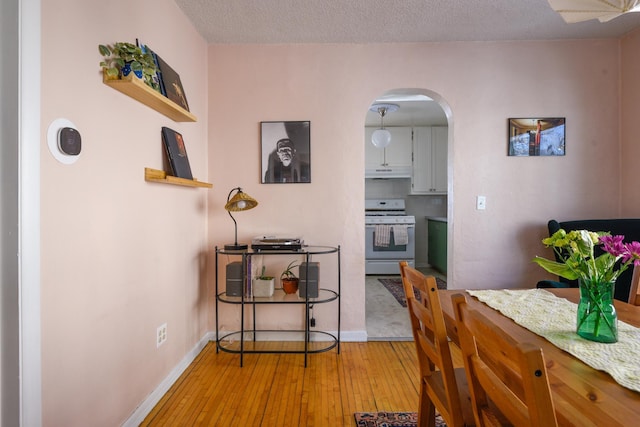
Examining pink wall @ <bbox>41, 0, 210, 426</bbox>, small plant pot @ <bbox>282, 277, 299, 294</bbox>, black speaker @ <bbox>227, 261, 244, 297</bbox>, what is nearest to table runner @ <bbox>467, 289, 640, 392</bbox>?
small plant pot @ <bbox>282, 277, 299, 294</bbox>

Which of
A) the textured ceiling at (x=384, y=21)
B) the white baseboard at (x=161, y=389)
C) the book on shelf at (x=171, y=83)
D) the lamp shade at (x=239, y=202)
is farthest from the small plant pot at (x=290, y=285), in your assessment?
the textured ceiling at (x=384, y=21)

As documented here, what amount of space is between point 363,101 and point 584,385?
236cm

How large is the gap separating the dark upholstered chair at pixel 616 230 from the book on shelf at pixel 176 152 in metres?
2.39

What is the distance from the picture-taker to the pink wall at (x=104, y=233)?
1.21 meters

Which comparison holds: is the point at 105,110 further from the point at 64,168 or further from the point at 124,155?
the point at 64,168

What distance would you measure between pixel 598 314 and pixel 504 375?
1.56ft

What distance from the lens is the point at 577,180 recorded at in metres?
2.73

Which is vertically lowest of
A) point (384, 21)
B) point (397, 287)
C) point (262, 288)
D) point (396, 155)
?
point (397, 287)

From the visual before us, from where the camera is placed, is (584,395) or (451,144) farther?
(451,144)

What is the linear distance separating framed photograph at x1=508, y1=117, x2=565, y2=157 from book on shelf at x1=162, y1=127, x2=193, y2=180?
2.48 metres

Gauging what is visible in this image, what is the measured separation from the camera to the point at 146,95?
66.0 inches

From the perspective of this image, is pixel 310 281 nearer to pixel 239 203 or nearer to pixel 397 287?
pixel 239 203

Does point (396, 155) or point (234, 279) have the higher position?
point (396, 155)

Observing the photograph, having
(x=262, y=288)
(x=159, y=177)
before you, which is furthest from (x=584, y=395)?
(x=262, y=288)
